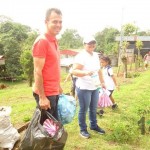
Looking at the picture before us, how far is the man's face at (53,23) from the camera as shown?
354 centimetres

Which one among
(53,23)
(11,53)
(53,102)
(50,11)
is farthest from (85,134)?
(11,53)

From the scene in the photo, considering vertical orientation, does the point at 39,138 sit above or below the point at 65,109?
below

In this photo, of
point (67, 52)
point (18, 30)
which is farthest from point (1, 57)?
point (67, 52)

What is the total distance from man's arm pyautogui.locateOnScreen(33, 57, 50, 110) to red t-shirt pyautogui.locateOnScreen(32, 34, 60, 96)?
7 centimetres

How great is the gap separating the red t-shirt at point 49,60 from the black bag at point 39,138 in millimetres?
324

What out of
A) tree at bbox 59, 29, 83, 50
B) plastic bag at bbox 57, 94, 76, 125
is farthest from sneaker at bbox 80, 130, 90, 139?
tree at bbox 59, 29, 83, 50

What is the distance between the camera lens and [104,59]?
22.4 ft

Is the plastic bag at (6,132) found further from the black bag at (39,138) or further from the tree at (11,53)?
Result: the tree at (11,53)

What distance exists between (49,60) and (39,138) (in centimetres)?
92

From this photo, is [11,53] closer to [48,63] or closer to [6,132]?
[6,132]

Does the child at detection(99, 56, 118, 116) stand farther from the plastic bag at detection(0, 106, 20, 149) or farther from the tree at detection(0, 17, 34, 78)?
the tree at detection(0, 17, 34, 78)

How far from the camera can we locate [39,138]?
11.2 ft

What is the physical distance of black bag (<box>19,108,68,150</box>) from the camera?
135 inches

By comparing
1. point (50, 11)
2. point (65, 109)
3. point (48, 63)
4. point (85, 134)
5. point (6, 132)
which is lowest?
point (85, 134)
